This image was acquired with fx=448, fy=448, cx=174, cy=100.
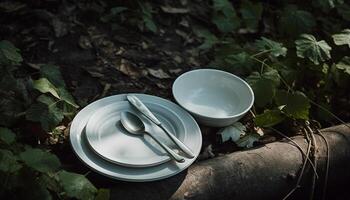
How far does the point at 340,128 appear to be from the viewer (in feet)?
5.19

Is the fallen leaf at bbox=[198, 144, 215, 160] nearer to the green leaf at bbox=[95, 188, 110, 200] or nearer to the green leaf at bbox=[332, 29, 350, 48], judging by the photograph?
the green leaf at bbox=[95, 188, 110, 200]

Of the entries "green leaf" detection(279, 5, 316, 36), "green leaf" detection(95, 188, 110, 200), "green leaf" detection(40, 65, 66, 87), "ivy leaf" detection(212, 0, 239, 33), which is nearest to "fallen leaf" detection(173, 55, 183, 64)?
"ivy leaf" detection(212, 0, 239, 33)

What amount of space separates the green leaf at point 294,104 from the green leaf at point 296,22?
16.4 inches

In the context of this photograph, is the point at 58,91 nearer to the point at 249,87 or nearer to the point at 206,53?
the point at 249,87

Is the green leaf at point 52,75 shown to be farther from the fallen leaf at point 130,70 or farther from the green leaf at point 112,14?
the green leaf at point 112,14

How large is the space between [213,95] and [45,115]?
61cm

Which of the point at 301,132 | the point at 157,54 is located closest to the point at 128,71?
the point at 157,54

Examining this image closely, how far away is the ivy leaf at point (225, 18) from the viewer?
195 cm

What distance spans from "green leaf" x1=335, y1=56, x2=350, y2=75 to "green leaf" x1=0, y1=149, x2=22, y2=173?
1.19 m

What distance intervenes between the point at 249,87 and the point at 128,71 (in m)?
0.49

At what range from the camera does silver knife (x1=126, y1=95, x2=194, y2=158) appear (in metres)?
1.25

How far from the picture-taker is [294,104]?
4.99 ft

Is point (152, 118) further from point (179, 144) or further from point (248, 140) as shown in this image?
point (248, 140)

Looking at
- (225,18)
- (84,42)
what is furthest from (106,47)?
(225,18)
